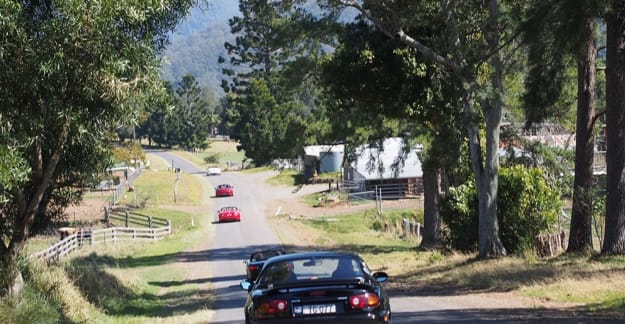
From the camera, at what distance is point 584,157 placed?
70.4ft

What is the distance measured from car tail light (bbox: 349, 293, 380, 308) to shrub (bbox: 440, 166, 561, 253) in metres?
16.0

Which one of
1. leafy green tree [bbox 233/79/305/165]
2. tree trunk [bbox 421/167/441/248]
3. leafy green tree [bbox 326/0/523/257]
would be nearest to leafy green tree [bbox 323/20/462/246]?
leafy green tree [bbox 326/0/523/257]

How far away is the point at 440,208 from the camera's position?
28.8 m

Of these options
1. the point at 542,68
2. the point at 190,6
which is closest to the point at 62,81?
the point at 190,6

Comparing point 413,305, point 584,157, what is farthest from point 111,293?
Answer: point 584,157

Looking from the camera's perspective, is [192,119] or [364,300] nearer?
[364,300]

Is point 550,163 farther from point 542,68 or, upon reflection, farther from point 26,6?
point 26,6

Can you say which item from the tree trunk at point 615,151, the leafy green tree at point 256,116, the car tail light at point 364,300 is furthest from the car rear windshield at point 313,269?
the leafy green tree at point 256,116

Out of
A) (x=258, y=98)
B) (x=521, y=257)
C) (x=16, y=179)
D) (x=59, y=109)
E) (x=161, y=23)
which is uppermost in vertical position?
(x=258, y=98)

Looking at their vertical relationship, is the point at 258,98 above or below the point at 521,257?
above

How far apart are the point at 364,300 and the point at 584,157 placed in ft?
46.0

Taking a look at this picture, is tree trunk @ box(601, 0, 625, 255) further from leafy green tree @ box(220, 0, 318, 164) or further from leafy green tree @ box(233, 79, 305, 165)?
leafy green tree @ box(233, 79, 305, 165)

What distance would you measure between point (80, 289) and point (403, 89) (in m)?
12.1

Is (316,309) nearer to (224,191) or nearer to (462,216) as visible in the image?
(462,216)
